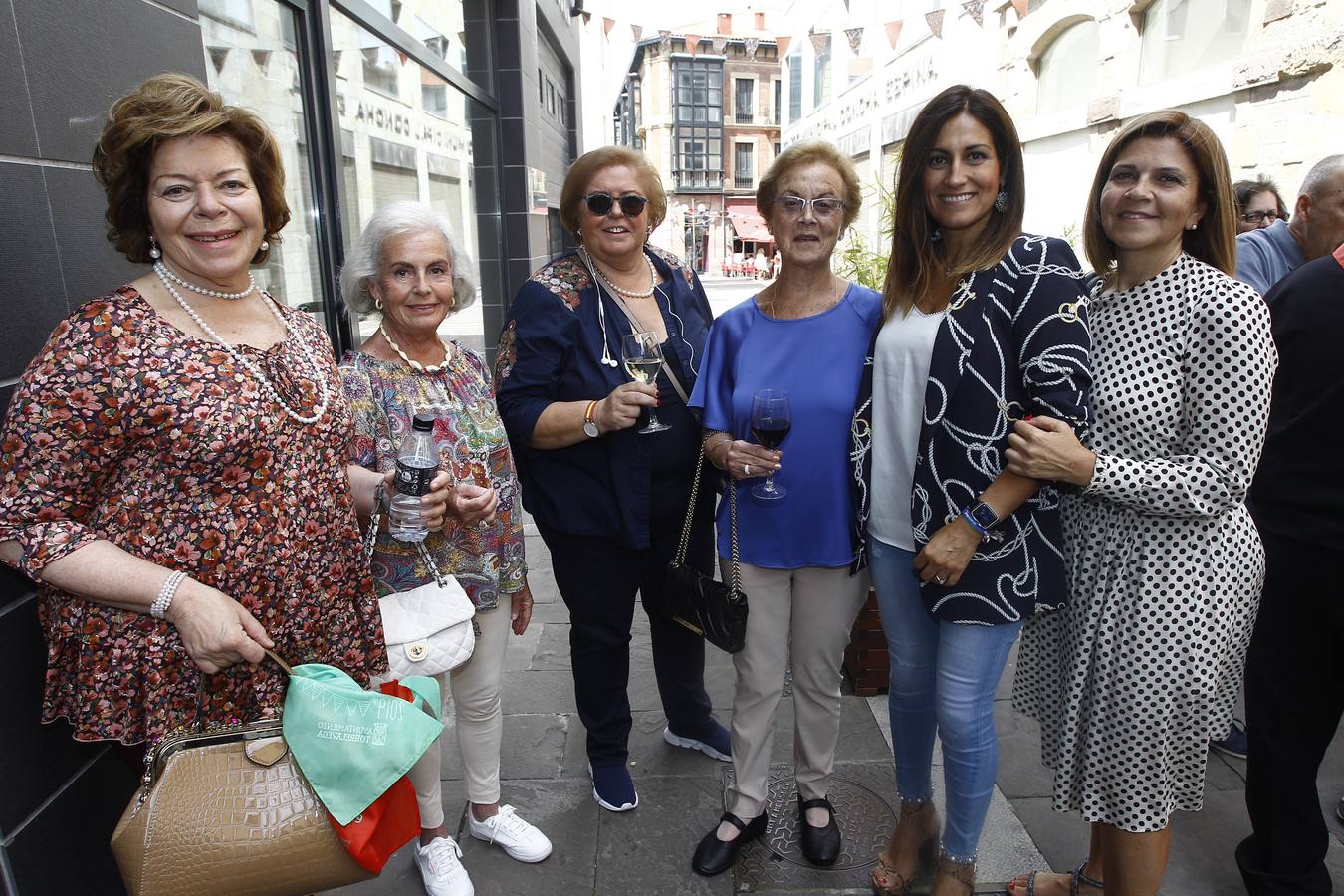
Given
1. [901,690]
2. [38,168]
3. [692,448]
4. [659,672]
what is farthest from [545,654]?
[38,168]

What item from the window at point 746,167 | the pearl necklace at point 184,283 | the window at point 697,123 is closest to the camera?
the pearl necklace at point 184,283

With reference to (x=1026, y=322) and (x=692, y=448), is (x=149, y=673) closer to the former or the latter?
(x=692, y=448)

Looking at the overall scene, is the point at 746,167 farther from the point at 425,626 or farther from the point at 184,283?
the point at 184,283

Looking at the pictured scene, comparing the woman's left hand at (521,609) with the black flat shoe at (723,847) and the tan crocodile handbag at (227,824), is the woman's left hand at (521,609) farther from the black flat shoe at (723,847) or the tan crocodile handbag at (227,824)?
the tan crocodile handbag at (227,824)

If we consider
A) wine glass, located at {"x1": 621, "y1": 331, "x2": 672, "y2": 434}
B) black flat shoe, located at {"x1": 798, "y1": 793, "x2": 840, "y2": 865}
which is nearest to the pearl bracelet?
wine glass, located at {"x1": 621, "y1": 331, "x2": 672, "y2": 434}

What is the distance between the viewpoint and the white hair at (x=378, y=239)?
235cm

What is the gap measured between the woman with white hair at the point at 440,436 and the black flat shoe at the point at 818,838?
887 mm

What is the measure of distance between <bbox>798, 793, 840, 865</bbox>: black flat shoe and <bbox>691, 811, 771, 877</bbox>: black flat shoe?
5.6 inches

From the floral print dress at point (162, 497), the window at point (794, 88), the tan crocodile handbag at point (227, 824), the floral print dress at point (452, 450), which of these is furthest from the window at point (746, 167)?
the tan crocodile handbag at point (227, 824)

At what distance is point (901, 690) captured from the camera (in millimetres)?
2432

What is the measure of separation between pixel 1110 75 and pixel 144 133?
12.8 m

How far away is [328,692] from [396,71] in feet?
17.4

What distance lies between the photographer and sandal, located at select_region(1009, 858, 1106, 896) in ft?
7.97

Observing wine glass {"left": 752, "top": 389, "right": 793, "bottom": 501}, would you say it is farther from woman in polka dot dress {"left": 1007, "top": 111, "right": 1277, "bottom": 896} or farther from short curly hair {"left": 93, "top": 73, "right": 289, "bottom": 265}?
short curly hair {"left": 93, "top": 73, "right": 289, "bottom": 265}
